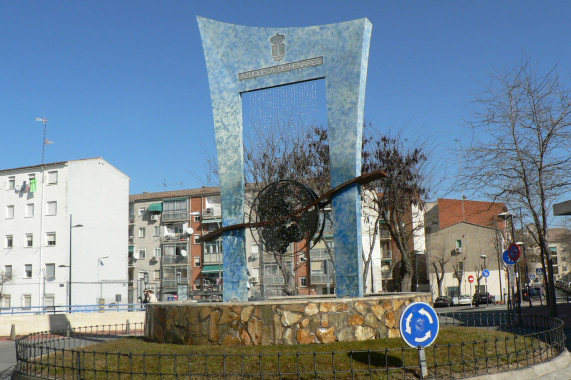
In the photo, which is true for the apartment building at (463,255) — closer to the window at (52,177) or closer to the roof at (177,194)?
the roof at (177,194)

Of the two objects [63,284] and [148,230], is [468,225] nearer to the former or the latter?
[148,230]

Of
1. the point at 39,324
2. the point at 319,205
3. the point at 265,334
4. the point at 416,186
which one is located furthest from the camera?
the point at 416,186

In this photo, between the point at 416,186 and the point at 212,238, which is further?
the point at 416,186

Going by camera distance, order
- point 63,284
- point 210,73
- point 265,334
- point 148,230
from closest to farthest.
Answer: point 265,334, point 210,73, point 63,284, point 148,230

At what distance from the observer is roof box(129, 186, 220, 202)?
199 ft

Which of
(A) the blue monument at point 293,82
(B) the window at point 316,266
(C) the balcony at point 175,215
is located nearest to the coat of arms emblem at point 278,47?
(A) the blue monument at point 293,82

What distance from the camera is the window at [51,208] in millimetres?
47578

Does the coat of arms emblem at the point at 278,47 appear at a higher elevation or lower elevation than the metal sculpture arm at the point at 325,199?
higher

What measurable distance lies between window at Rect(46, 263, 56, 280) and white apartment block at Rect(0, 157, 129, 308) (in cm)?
8

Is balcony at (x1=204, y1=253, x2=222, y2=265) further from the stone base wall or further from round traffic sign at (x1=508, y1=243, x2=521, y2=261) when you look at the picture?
the stone base wall

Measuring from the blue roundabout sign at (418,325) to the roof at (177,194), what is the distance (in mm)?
51204

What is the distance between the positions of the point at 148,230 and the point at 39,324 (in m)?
38.0

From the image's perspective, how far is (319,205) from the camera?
1403cm

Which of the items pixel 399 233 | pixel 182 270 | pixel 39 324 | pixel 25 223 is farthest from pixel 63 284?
pixel 399 233
